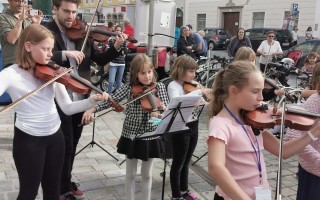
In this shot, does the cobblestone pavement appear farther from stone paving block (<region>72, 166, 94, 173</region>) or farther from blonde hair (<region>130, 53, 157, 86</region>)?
blonde hair (<region>130, 53, 157, 86</region>)

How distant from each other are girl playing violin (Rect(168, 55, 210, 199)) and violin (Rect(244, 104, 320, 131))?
1.09m

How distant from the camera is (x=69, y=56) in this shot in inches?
108

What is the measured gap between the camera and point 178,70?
3258mm

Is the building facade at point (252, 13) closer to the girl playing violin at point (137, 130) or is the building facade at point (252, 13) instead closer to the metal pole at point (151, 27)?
the metal pole at point (151, 27)

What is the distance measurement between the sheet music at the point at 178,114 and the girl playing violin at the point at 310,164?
78 cm

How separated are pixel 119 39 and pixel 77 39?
399 millimetres

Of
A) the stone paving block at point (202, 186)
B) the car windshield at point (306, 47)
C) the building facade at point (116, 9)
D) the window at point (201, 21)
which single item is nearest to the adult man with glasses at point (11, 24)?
the stone paving block at point (202, 186)

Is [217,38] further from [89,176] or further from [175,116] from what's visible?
[175,116]

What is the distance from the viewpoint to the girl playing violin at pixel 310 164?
7.20ft

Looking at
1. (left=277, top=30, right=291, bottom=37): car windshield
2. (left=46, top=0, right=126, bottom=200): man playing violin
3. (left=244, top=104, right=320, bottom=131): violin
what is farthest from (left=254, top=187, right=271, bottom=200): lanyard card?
(left=277, top=30, right=291, bottom=37): car windshield

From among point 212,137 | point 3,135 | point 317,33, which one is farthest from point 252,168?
point 317,33

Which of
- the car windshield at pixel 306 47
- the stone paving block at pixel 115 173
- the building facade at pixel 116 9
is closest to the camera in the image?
the stone paving block at pixel 115 173

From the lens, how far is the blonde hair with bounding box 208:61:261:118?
5.96ft

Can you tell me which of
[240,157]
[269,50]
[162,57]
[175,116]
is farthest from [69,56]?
[269,50]
